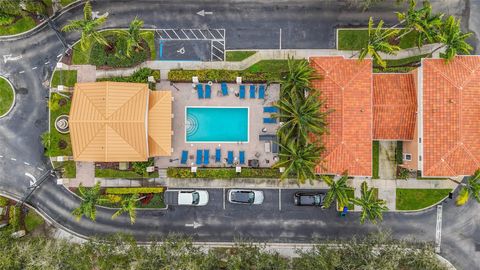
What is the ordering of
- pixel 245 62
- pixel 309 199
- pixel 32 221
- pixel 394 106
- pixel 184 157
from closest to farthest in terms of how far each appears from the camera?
1. pixel 394 106
2. pixel 309 199
3. pixel 184 157
4. pixel 32 221
5. pixel 245 62

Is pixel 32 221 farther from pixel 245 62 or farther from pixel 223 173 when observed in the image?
pixel 245 62

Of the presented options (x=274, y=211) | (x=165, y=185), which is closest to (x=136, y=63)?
(x=165, y=185)

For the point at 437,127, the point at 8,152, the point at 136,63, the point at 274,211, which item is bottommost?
the point at 274,211

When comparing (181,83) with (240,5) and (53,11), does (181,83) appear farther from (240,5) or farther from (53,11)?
(53,11)

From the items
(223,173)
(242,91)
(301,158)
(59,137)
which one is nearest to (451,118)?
(301,158)

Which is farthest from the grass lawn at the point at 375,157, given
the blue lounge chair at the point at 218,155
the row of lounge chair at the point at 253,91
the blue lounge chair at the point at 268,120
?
the blue lounge chair at the point at 218,155

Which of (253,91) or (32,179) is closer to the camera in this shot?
(253,91)

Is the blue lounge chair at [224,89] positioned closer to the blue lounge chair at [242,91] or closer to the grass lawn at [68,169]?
the blue lounge chair at [242,91]
